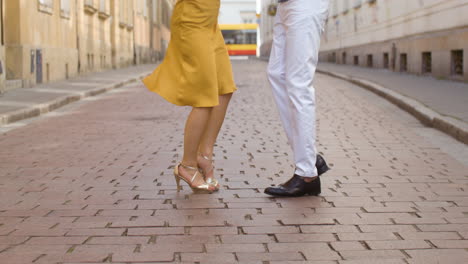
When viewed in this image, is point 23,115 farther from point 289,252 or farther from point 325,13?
point 289,252

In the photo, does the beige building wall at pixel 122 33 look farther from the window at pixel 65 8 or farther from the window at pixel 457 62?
the window at pixel 457 62

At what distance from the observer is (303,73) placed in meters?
4.71

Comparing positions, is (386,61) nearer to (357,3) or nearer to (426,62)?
(426,62)

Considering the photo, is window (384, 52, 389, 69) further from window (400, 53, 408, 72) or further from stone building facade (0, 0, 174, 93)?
stone building facade (0, 0, 174, 93)

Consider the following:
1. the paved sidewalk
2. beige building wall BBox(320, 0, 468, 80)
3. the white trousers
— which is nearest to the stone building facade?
the paved sidewalk

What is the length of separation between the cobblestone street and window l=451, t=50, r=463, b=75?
23.3ft

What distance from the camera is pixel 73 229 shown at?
12.8 ft

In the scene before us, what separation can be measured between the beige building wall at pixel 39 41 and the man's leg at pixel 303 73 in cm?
1088

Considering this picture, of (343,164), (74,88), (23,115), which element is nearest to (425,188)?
(343,164)

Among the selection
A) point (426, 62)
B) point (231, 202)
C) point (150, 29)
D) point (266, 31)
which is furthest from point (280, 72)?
point (266, 31)

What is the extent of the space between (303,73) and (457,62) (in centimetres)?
1150

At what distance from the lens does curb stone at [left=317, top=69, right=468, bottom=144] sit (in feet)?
25.3

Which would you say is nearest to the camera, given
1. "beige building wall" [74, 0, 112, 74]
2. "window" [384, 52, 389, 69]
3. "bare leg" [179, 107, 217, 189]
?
"bare leg" [179, 107, 217, 189]

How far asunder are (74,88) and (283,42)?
10608 millimetres
